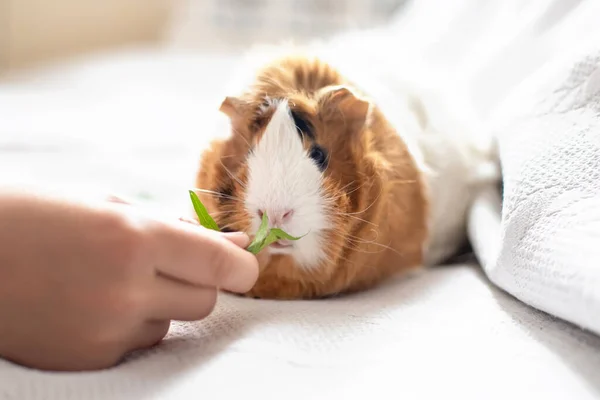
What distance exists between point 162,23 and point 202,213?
230 centimetres

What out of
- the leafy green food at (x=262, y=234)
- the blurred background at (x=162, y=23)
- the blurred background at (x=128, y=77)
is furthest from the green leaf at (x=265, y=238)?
the blurred background at (x=162, y=23)

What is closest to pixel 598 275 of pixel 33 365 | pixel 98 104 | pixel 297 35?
pixel 33 365

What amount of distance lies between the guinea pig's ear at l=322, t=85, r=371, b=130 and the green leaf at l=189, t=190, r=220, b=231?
202 millimetres

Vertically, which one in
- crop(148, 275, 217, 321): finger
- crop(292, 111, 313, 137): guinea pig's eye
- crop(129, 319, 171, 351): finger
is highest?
crop(292, 111, 313, 137): guinea pig's eye

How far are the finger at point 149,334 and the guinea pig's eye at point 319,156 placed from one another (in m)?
0.27

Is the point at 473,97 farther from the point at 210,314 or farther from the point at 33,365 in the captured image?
the point at 33,365

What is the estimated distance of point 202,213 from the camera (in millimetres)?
771

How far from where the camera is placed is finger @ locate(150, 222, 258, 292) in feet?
1.98

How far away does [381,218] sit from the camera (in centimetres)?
86

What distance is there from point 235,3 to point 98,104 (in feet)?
2.62

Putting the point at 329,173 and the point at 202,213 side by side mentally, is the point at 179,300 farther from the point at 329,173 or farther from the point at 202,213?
the point at 329,173

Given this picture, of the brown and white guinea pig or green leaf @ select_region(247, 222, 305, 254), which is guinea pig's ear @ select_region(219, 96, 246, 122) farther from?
green leaf @ select_region(247, 222, 305, 254)

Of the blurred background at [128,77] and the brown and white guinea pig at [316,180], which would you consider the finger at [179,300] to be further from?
the blurred background at [128,77]

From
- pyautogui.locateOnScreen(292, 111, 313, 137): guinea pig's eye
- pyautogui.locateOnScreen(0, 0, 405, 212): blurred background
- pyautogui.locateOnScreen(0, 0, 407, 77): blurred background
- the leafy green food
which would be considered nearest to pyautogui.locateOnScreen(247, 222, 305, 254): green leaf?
the leafy green food
